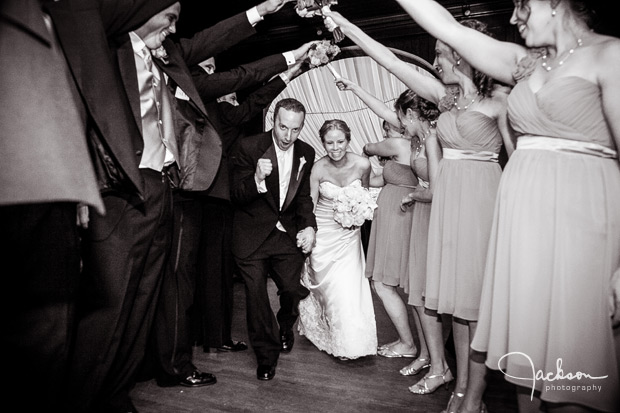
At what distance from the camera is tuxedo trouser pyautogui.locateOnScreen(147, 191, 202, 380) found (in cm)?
254

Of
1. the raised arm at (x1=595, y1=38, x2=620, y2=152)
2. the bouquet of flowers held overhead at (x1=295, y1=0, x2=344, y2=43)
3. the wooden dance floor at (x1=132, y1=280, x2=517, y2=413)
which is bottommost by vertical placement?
the wooden dance floor at (x1=132, y1=280, x2=517, y2=413)

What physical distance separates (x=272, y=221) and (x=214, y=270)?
0.59m

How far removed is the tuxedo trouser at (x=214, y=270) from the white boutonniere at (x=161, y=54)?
1.09 m

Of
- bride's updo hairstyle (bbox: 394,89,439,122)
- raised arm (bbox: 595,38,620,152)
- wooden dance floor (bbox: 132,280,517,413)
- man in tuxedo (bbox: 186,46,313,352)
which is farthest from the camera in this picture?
man in tuxedo (bbox: 186,46,313,352)

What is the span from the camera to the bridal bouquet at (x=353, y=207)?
10.5 ft

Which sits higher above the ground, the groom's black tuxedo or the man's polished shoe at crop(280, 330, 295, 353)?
the groom's black tuxedo

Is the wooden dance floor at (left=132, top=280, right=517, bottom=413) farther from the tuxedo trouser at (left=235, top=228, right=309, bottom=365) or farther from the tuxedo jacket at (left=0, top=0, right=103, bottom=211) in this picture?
the tuxedo jacket at (left=0, top=0, right=103, bottom=211)

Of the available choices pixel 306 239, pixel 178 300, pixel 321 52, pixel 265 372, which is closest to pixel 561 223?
pixel 306 239

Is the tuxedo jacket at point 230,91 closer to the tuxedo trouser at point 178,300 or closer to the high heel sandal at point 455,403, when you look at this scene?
the tuxedo trouser at point 178,300

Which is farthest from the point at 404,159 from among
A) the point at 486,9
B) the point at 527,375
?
the point at 486,9

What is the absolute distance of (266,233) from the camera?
2.92 metres

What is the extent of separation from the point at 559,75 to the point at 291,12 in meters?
6.05

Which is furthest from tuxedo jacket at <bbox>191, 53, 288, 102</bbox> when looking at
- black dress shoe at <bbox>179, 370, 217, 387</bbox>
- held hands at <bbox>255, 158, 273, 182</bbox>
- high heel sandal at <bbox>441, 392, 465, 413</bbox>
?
high heel sandal at <bbox>441, 392, 465, 413</bbox>

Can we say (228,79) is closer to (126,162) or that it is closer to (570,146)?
(126,162)
